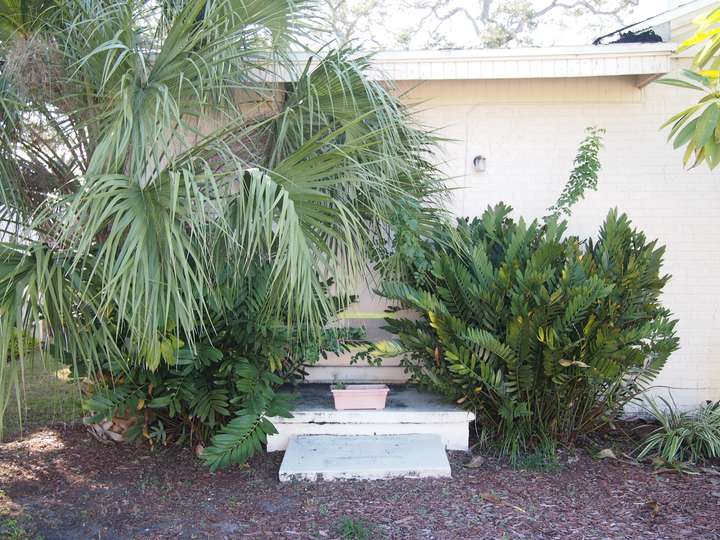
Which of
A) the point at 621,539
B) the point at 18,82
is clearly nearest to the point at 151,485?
the point at 18,82

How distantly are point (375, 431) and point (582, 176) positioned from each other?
280 cm

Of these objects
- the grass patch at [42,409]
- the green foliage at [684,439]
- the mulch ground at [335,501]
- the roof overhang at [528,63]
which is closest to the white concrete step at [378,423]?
the mulch ground at [335,501]

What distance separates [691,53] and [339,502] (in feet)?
16.1

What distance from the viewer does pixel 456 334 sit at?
4902 millimetres

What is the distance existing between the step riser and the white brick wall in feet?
6.91

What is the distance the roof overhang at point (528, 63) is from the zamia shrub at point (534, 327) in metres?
1.33

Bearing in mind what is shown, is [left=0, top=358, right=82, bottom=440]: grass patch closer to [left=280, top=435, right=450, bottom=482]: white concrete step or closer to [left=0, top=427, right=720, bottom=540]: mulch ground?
[left=0, top=427, right=720, bottom=540]: mulch ground

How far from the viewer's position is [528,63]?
5.66 meters

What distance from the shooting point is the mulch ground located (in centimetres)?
391

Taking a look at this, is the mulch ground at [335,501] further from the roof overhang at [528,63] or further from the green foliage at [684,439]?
the roof overhang at [528,63]

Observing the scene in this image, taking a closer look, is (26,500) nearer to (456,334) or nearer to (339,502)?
(339,502)

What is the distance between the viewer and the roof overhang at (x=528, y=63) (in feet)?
18.3

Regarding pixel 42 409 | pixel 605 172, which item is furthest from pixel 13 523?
pixel 605 172

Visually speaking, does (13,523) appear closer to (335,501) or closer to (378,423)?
(335,501)
